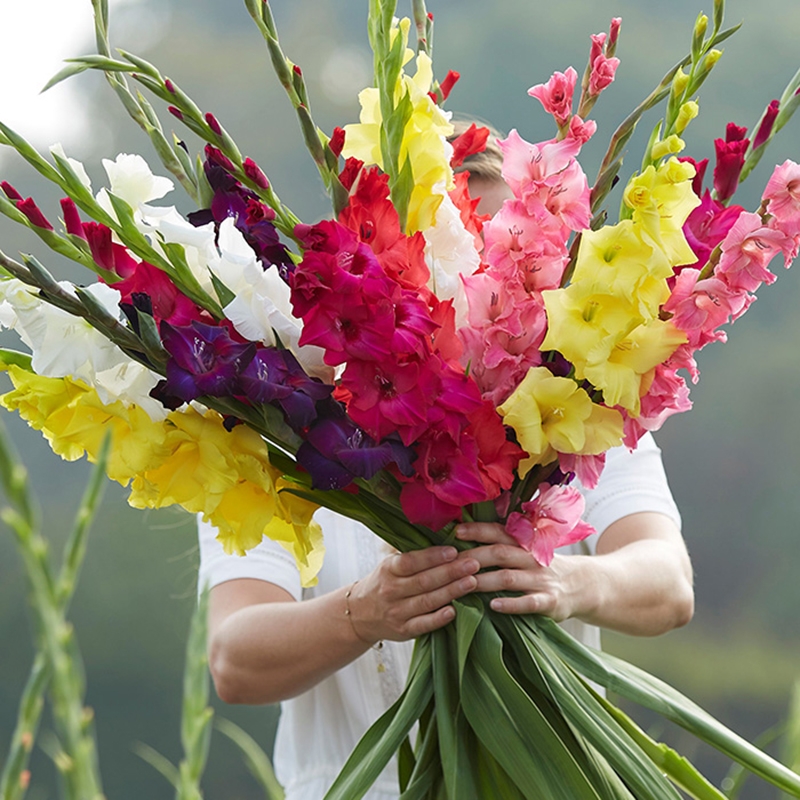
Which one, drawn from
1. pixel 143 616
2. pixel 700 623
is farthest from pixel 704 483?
pixel 143 616

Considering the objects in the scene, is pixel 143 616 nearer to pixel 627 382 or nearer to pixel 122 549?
pixel 122 549

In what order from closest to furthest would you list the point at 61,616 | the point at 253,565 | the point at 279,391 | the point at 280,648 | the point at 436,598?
the point at 61,616
the point at 279,391
the point at 436,598
the point at 280,648
the point at 253,565

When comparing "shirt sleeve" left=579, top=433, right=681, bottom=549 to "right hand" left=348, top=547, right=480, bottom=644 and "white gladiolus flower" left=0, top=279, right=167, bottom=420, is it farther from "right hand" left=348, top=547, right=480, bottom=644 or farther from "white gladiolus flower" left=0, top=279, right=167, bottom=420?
"white gladiolus flower" left=0, top=279, right=167, bottom=420

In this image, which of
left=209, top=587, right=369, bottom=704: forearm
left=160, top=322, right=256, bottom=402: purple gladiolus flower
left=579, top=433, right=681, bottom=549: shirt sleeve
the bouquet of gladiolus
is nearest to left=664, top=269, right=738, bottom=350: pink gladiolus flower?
the bouquet of gladiolus

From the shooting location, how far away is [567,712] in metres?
0.50

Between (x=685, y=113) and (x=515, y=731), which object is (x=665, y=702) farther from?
(x=685, y=113)

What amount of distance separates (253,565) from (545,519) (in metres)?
0.44

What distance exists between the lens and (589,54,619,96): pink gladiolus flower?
53 cm

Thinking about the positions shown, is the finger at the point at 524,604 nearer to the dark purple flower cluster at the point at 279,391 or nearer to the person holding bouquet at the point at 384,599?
the person holding bouquet at the point at 384,599

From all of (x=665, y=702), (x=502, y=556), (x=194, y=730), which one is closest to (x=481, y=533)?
(x=502, y=556)

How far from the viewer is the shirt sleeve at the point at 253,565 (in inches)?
35.7

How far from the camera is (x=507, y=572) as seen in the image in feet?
1.75

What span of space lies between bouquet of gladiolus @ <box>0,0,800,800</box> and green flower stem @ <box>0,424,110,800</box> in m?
0.30

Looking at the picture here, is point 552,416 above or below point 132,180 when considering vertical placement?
below
